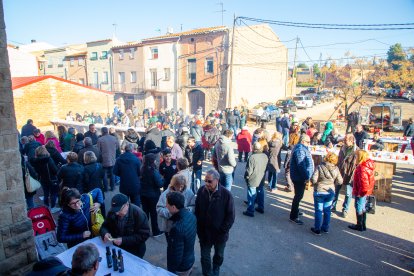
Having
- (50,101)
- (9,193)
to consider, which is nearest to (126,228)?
(9,193)

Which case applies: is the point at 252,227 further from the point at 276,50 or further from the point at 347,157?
the point at 276,50

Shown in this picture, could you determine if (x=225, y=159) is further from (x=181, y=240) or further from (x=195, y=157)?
(x=181, y=240)

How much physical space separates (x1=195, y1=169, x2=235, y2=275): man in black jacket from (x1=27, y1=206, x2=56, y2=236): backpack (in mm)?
2391

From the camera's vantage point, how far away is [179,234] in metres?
3.16

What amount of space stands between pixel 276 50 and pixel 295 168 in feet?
97.8

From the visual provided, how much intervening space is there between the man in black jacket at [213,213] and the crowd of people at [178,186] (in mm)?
14

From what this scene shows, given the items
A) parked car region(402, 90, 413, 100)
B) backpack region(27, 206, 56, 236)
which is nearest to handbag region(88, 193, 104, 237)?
backpack region(27, 206, 56, 236)

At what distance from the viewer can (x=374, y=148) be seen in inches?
312

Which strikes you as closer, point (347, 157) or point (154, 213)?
point (154, 213)

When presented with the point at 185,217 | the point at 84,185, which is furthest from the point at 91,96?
the point at 185,217

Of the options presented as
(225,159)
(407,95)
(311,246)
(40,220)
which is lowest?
(311,246)

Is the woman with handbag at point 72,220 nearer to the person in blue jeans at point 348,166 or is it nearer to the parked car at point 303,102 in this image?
the person in blue jeans at point 348,166

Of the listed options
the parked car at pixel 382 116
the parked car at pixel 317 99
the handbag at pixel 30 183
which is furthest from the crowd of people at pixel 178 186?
the parked car at pixel 317 99

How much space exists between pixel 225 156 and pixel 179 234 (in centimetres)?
348
